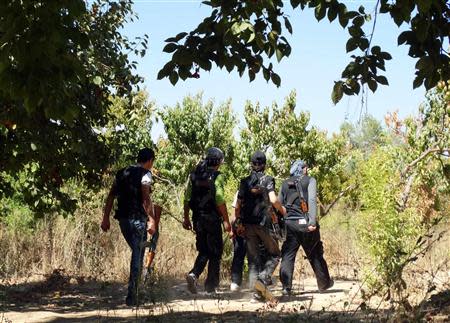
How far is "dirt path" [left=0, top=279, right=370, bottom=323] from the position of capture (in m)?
6.80

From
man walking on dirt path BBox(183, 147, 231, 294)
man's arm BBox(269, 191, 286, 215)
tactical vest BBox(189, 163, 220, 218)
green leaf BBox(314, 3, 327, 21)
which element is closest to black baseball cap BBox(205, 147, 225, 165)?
man walking on dirt path BBox(183, 147, 231, 294)

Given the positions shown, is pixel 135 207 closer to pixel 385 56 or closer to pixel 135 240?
pixel 135 240

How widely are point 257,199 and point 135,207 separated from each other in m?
1.49

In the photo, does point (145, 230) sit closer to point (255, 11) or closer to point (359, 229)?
point (359, 229)

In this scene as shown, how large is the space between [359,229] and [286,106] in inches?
805

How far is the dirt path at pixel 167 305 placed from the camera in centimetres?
680

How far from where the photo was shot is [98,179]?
970 centimetres

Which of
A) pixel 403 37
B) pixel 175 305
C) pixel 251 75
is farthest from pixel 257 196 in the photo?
pixel 403 37

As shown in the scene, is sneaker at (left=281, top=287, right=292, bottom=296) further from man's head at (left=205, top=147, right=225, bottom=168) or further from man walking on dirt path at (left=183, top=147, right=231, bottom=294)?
man's head at (left=205, top=147, right=225, bottom=168)

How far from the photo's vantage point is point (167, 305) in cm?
759

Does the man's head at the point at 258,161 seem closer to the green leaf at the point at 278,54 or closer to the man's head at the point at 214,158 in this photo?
the man's head at the point at 214,158

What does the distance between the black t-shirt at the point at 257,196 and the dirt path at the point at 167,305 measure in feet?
3.27

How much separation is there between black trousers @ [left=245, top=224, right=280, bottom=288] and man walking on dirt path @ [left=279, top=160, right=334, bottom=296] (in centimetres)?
36

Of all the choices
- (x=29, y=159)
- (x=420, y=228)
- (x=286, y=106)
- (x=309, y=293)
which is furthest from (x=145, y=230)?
(x=286, y=106)
